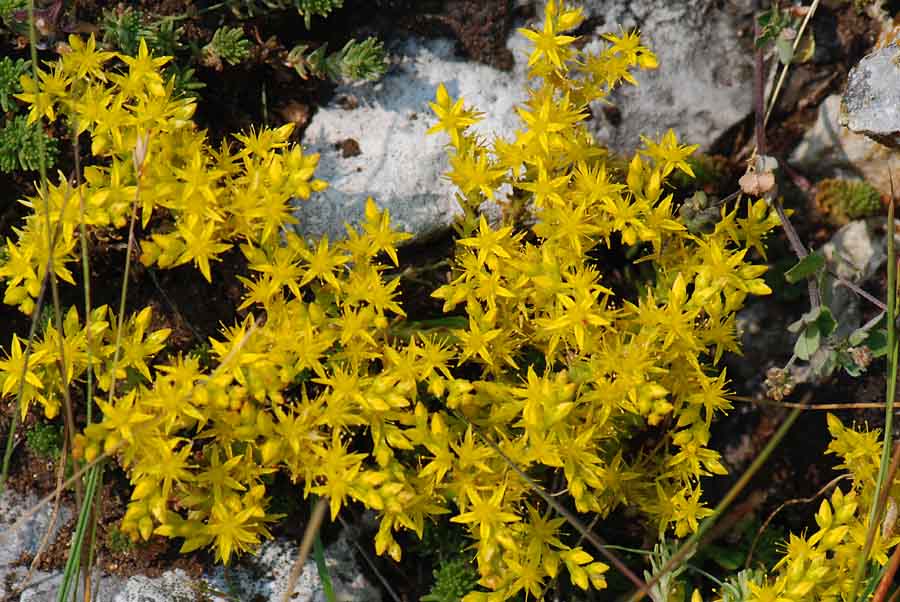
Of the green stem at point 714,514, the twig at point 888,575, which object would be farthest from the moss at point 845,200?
the twig at point 888,575

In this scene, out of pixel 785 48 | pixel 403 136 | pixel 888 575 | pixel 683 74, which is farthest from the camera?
pixel 683 74

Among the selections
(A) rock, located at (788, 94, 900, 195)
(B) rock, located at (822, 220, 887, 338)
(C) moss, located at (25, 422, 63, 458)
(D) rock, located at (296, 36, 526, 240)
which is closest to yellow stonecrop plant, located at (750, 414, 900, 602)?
(B) rock, located at (822, 220, 887, 338)

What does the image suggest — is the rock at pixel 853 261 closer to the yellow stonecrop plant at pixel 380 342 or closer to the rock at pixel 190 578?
the yellow stonecrop plant at pixel 380 342

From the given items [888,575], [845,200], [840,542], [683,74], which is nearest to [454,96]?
[683,74]

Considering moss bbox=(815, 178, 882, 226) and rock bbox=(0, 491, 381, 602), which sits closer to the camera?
rock bbox=(0, 491, 381, 602)

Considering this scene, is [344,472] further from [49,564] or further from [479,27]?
[479,27]

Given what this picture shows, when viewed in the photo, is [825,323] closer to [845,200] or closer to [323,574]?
[845,200]

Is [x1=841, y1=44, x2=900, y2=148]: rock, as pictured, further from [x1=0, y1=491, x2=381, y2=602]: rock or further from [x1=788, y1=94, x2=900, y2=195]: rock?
[x1=0, y1=491, x2=381, y2=602]: rock
